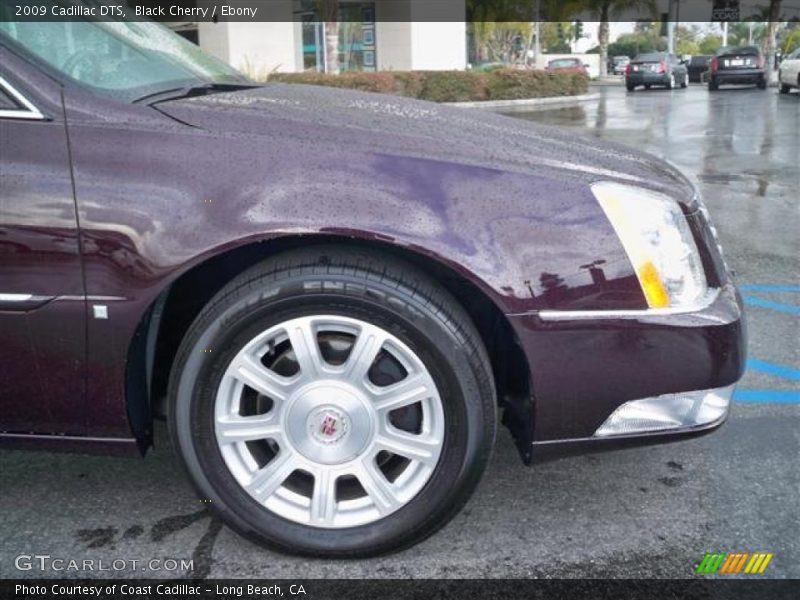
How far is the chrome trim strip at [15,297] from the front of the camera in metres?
2.27

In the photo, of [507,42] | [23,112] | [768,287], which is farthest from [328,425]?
[507,42]

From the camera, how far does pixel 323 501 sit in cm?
241

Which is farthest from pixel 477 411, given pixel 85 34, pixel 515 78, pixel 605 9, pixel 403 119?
pixel 605 9

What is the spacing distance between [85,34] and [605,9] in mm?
44740

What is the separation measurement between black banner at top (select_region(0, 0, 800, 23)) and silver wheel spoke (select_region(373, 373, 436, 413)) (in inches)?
59.8

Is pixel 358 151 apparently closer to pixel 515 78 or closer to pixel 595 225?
pixel 595 225

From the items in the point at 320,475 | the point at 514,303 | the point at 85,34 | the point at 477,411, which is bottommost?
the point at 320,475

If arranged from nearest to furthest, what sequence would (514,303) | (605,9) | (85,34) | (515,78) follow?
(514,303)
(85,34)
(515,78)
(605,9)

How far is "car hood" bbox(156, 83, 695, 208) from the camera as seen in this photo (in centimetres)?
234

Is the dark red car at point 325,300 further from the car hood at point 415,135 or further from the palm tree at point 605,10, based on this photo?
the palm tree at point 605,10

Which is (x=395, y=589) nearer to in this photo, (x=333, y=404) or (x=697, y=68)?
(x=333, y=404)

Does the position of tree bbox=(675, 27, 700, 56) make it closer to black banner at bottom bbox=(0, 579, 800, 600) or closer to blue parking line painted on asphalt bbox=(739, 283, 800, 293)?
blue parking line painted on asphalt bbox=(739, 283, 800, 293)

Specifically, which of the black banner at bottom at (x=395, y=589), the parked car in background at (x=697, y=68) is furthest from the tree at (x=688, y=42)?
the black banner at bottom at (x=395, y=589)

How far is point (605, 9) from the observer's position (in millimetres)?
43531
